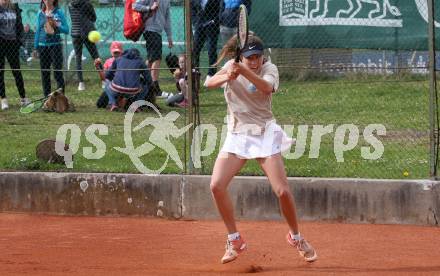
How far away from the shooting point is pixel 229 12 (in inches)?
505

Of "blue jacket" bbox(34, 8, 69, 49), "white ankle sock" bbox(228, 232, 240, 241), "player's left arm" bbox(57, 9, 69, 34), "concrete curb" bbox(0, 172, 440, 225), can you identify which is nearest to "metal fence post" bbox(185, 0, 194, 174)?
"concrete curb" bbox(0, 172, 440, 225)

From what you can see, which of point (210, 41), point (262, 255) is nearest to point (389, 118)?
point (210, 41)

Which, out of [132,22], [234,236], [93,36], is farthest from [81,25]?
[234,236]

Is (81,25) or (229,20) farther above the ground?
(229,20)

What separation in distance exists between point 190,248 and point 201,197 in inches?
65.9

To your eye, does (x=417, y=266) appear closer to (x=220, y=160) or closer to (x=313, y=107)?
(x=220, y=160)

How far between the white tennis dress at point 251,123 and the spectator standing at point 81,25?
29.7 ft

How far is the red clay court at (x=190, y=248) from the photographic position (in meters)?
8.46

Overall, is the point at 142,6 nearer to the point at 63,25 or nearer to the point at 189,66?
the point at 63,25

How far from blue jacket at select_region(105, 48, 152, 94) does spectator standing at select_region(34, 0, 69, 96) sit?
0.82m

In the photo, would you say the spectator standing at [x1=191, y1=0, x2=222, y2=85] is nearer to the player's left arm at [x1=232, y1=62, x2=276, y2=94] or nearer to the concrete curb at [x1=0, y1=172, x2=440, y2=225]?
the concrete curb at [x1=0, y1=172, x2=440, y2=225]

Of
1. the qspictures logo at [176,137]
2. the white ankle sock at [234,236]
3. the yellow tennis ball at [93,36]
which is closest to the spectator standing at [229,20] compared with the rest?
the qspictures logo at [176,137]

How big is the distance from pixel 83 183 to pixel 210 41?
8.64ft

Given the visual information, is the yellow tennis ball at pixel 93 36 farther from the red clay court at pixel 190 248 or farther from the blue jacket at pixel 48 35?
the red clay court at pixel 190 248
